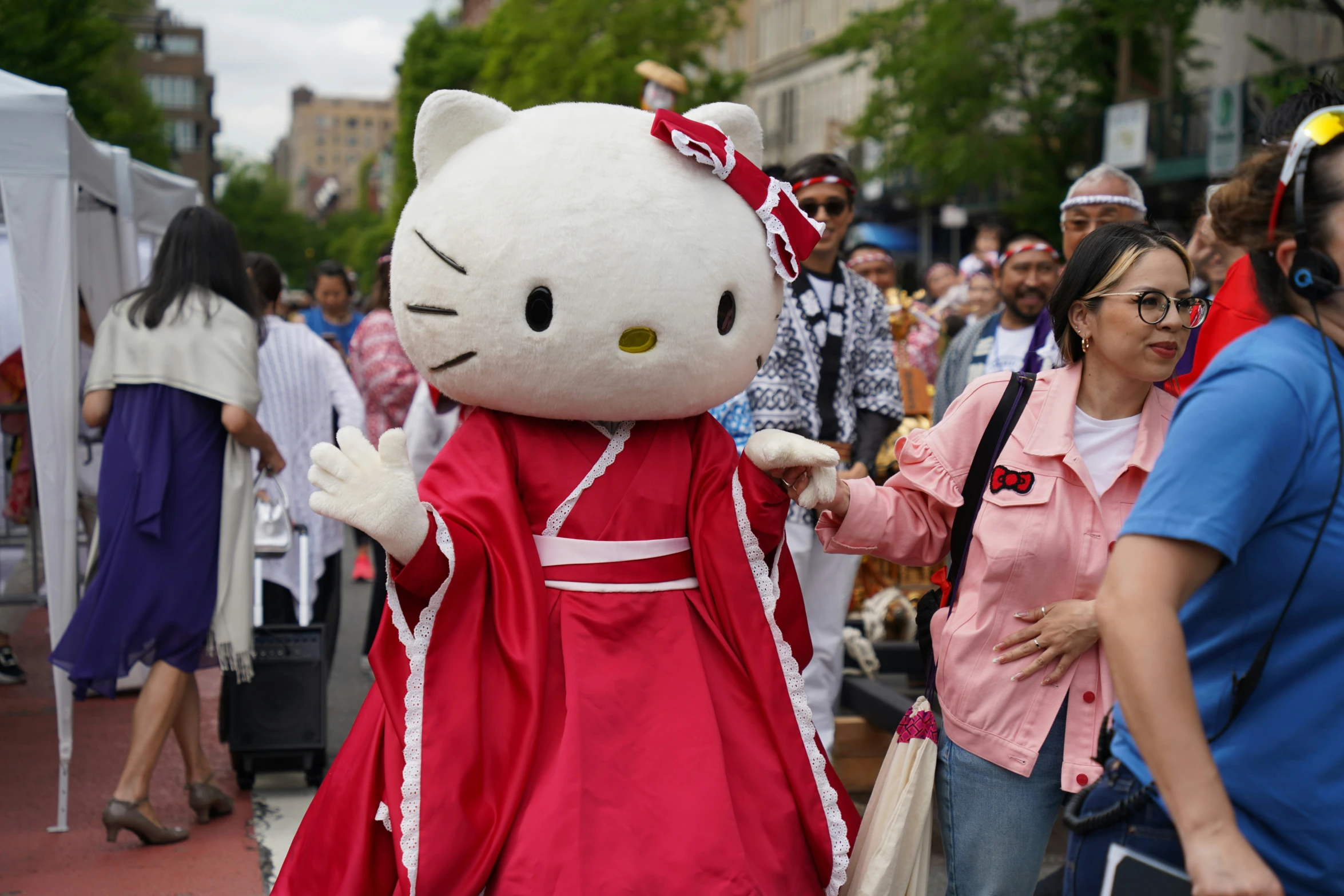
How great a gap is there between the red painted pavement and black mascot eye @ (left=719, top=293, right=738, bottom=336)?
2342 mm

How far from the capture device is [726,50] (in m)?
46.5

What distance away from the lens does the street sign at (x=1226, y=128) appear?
1773 centimetres

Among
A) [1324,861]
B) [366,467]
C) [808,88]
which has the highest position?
[808,88]

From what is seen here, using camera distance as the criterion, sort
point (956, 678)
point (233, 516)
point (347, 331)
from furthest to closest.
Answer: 1. point (347, 331)
2. point (233, 516)
3. point (956, 678)

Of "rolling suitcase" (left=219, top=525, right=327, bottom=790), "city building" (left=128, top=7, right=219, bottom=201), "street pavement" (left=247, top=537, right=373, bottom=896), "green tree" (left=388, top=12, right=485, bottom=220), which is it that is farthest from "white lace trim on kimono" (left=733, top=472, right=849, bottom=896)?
"city building" (left=128, top=7, right=219, bottom=201)

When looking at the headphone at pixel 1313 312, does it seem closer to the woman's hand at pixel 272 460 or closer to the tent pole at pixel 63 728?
the woman's hand at pixel 272 460

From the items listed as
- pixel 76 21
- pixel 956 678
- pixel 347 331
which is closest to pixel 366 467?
pixel 956 678

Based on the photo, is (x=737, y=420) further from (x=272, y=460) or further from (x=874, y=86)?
(x=874, y=86)

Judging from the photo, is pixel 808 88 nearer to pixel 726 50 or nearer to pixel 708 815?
pixel 726 50

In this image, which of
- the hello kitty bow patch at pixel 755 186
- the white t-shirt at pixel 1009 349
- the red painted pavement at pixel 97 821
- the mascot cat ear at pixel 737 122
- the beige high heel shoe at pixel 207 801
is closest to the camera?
the hello kitty bow patch at pixel 755 186

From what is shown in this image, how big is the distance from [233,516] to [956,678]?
282cm

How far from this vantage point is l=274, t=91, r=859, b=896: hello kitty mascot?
106 inches

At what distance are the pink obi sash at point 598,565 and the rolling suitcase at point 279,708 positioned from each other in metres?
2.40

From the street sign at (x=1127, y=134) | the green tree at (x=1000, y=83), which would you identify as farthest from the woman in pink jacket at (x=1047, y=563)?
the street sign at (x=1127, y=134)
